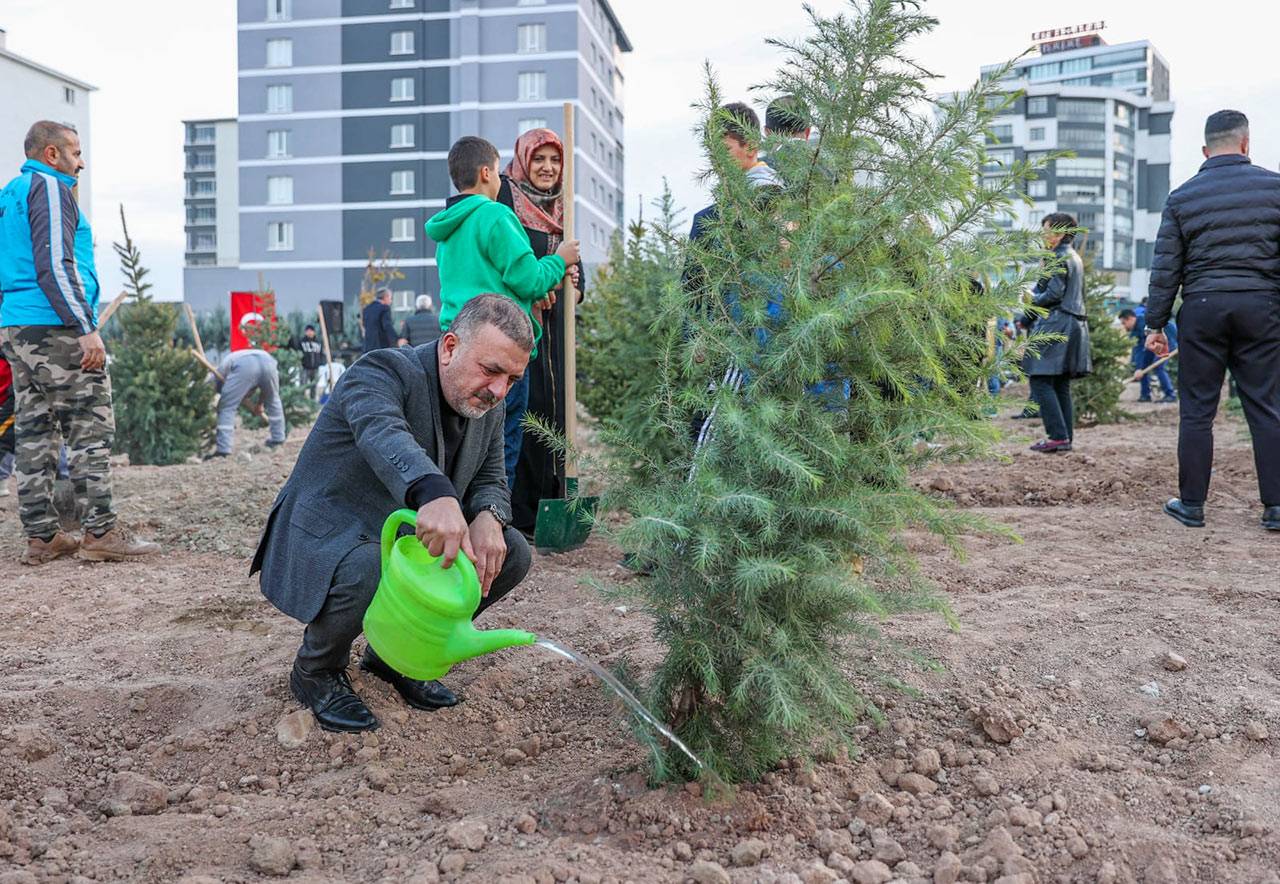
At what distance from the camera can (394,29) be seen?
47844mm

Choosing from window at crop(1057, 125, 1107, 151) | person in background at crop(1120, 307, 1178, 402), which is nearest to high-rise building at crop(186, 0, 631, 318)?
person in background at crop(1120, 307, 1178, 402)

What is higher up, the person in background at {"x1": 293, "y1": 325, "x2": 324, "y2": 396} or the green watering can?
the person in background at {"x1": 293, "y1": 325, "x2": 324, "y2": 396}

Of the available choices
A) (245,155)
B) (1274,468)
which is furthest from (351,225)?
(1274,468)

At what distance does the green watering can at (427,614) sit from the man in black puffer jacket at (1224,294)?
3.98 meters

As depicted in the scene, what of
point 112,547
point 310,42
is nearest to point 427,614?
point 112,547

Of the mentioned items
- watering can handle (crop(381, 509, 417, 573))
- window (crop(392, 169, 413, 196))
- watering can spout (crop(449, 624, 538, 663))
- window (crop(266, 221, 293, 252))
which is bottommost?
watering can spout (crop(449, 624, 538, 663))

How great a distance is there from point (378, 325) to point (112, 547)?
20.7 ft

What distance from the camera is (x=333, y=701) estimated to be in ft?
9.57

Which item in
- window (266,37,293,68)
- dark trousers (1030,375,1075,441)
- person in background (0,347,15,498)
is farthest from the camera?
window (266,37,293,68)

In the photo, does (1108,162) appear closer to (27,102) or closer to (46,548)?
(27,102)

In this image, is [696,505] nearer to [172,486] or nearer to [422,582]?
[422,582]

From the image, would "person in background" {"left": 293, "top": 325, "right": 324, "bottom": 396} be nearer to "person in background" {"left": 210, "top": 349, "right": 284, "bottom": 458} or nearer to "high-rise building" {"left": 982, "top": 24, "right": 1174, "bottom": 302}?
"person in background" {"left": 210, "top": 349, "right": 284, "bottom": 458}

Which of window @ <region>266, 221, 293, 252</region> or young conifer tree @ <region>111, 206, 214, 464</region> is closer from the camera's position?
young conifer tree @ <region>111, 206, 214, 464</region>

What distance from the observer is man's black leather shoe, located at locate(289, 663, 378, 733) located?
288 centimetres
